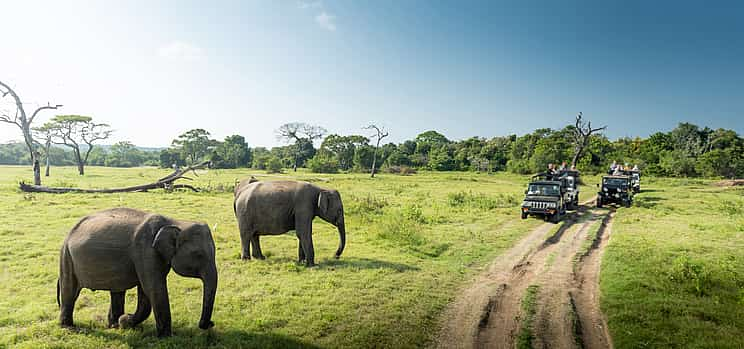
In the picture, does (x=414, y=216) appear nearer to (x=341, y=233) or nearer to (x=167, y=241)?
(x=341, y=233)

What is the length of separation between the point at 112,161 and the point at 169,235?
88.2 meters

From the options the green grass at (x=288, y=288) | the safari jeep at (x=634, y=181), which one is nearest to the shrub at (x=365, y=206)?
the green grass at (x=288, y=288)

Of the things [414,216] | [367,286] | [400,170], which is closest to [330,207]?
[367,286]

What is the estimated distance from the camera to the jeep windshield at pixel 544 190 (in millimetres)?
19884

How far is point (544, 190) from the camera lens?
2017 centimetres

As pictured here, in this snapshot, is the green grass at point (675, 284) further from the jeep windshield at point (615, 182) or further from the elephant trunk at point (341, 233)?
the elephant trunk at point (341, 233)

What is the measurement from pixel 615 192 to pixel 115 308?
2660cm

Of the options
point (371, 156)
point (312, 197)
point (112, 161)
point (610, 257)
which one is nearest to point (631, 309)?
point (610, 257)

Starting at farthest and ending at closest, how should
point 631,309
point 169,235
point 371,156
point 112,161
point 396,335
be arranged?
1. point 112,161
2. point 371,156
3. point 631,309
4. point 396,335
5. point 169,235

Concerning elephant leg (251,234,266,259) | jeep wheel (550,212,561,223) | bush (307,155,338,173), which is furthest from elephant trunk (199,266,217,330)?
bush (307,155,338,173)

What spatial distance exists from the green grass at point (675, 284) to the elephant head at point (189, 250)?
7.03 meters

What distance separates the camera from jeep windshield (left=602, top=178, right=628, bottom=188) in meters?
24.4

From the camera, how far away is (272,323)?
698 cm

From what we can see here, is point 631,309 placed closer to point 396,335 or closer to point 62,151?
point 396,335
